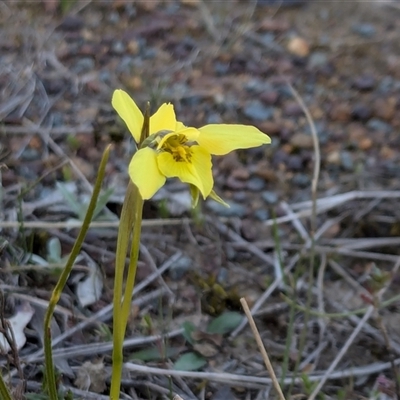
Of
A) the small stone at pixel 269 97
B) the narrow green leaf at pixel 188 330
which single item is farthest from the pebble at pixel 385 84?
the narrow green leaf at pixel 188 330

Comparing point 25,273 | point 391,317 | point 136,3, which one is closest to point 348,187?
point 391,317

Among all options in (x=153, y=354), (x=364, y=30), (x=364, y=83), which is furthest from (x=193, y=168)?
(x=364, y=30)

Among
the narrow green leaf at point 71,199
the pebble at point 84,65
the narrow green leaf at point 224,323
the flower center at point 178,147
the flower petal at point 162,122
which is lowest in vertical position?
the narrow green leaf at point 224,323

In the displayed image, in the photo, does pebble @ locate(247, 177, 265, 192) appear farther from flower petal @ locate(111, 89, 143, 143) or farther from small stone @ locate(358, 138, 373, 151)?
flower petal @ locate(111, 89, 143, 143)

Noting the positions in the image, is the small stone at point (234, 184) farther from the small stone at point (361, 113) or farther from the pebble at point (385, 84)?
the pebble at point (385, 84)

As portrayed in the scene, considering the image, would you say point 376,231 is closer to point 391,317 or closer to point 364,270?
point 364,270

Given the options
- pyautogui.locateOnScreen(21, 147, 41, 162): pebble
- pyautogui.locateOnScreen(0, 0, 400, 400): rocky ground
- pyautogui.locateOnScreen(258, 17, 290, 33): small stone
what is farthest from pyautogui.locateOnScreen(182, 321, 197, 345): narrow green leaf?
pyautogui.locateOnScreen(258, 17, 290, 33): small stone

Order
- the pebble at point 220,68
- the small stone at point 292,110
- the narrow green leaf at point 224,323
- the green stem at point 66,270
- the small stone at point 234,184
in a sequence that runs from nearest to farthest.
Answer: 1. the green stem at point 66,270
2. the narrow green leaf at point 224,323
3. the small stone at point 234,184
4. the small stone at point 292,110
5. the pebble at point 220,68
